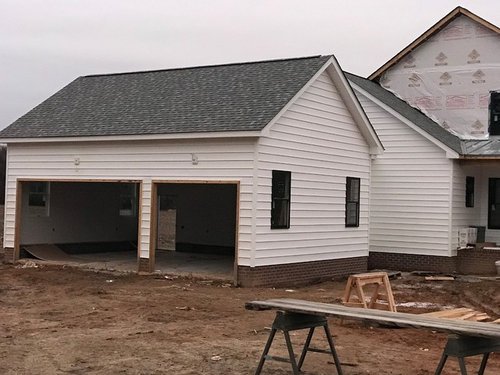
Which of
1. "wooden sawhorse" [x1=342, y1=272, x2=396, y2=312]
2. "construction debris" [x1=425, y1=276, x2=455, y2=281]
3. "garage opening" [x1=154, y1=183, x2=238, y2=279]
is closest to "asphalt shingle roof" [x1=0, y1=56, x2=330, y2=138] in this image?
"garage opening" [x1=154, y1=183, x2=238, y2=279]

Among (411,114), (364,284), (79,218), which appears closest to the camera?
(364,284)

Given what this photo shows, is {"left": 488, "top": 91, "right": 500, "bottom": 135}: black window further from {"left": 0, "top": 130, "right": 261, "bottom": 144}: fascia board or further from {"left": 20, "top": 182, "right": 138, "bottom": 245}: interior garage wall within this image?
{"left": 20, "top": 182, "right": 138, "bottom": 245}: interior garage wall

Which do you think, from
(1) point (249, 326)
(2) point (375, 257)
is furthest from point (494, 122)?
(1) point (249, 326)

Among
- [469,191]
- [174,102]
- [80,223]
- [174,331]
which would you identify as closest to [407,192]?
[469,191]

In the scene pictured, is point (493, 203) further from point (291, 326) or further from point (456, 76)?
point (291, 326)

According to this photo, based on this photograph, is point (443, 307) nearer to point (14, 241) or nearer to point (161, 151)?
point (161, 151)

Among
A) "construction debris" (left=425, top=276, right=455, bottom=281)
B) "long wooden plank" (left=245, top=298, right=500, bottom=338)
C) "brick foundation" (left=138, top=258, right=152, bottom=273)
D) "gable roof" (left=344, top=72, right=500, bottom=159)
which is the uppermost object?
"gable roof" (left=344, top=72, right=500, bottom=159)

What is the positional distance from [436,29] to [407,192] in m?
6.12

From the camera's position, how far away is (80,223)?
24.9 metres

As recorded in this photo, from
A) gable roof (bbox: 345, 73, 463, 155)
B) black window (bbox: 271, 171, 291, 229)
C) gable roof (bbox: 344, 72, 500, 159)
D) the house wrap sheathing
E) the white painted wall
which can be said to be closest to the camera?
black window (bbox: 271, 171, 291, 229)

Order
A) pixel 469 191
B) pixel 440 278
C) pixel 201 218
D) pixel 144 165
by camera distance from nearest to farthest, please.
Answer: pixel 144 165 < pixel 440 278 < pixel 469 191 < pixel 201 218

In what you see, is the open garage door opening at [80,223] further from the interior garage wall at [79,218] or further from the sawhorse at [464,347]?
the sawhorse at [464,347]

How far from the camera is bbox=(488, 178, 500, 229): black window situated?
23.9 metres

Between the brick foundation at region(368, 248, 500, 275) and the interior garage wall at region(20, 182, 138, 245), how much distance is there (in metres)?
9.95
